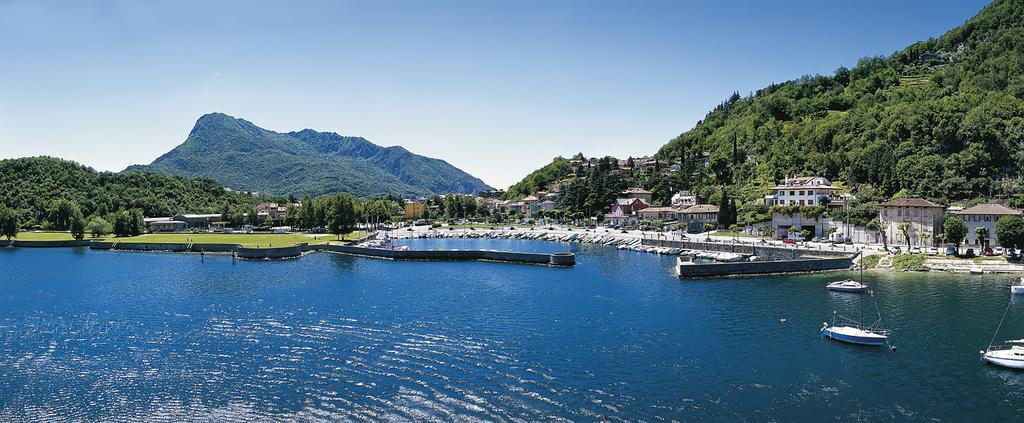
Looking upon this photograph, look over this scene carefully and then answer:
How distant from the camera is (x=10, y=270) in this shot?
207 ft

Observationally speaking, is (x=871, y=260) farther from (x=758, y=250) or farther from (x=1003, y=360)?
(x=1003, y=360)

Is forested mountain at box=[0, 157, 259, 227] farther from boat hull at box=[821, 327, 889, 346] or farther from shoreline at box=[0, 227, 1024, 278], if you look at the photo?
boat hull at box=[821, 327, 889, 346]

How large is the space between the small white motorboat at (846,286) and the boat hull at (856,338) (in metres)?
14.5

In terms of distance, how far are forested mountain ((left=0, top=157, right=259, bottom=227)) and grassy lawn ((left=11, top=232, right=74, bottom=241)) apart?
9.86 metres

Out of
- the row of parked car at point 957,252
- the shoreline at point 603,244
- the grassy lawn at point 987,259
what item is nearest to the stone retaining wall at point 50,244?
the shoreline at point 603,244

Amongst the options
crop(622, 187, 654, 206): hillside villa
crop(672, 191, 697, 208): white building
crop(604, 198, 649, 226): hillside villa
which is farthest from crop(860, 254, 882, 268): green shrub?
crop(622, 187, 654, 206): hillside villa

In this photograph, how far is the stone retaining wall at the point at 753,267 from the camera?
52.8 metres

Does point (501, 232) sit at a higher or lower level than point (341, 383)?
higher

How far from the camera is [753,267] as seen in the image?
53344 mm

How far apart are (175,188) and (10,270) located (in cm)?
8814

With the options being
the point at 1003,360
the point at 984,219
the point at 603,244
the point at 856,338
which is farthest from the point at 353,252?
the point at 984,219

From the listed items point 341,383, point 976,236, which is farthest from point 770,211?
point 341,383

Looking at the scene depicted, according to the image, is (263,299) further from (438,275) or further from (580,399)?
(580,399)

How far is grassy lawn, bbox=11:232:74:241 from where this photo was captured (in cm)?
9681
